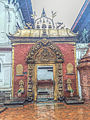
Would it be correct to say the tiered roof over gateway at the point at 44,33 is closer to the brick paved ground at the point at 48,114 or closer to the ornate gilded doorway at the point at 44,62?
the ornate gilded doorway at the point at 44,62

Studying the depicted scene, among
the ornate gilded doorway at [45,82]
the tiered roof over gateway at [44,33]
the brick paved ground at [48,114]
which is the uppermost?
the tiered roof over gateway at [44,33]

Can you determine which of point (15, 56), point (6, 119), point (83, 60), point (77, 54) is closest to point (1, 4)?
point (15, 56)

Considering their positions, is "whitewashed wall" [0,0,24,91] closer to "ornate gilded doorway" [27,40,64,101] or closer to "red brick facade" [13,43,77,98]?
"red brick facade" [13,43,77,98]

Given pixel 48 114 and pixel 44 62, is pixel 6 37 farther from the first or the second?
pixel 48 114

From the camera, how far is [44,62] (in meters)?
9.73

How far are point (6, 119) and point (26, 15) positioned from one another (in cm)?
1731

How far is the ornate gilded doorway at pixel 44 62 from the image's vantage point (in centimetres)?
931

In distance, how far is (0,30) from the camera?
13.4 m

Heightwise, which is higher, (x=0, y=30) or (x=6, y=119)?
(x=0, y=30)

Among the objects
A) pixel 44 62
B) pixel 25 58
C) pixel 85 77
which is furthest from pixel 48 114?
pixel 25 58

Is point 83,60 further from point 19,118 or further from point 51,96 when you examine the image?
point 19,118

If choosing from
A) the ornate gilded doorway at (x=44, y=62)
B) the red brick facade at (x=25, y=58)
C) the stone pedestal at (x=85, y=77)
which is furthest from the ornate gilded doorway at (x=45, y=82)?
the stone pedestal at (x=85, y=77)

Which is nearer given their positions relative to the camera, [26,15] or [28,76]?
[28,76]

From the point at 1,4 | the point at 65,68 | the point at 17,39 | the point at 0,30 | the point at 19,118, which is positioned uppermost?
the point at 1,4
